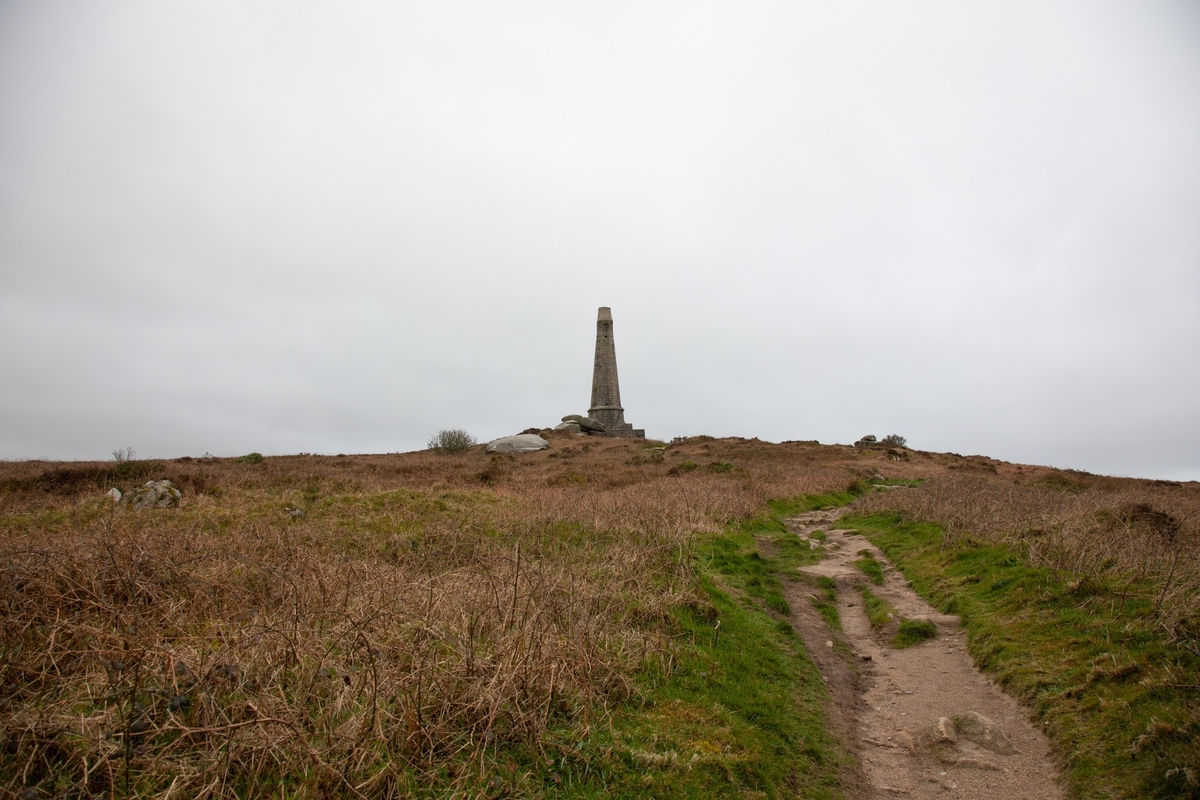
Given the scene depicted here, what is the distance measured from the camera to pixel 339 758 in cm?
368

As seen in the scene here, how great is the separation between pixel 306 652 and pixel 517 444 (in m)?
34.0

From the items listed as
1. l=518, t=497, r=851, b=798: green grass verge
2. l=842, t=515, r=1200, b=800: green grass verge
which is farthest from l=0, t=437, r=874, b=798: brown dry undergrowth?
l=842, t=515, r=1200, b=800: green grass verge

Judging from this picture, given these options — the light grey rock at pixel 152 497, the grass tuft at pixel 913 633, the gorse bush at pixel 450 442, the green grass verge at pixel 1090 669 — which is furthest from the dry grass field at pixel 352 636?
the gorse bush at pixel 450 442

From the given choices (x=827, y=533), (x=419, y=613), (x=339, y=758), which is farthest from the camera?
(x=827, y=533)

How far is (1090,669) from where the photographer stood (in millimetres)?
5918

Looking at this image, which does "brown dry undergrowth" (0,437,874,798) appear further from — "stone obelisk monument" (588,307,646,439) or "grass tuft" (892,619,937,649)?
"stone obelisk monument" (588,307,646,439)

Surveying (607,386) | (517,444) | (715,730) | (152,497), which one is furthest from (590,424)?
(715,730)

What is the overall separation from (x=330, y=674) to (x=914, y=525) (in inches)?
554

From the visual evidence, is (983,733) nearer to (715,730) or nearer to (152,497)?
(715,730)

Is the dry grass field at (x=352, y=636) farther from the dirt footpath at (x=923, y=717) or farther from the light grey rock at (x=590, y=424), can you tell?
the light grey rock at (x=590, y=424)

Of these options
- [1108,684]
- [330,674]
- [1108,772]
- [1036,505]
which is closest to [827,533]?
[1036,505]

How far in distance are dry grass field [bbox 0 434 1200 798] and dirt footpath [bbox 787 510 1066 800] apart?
176cm

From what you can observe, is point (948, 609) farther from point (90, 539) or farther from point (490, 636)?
point (90, 539)

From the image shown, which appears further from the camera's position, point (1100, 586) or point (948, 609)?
point (948, 609)
